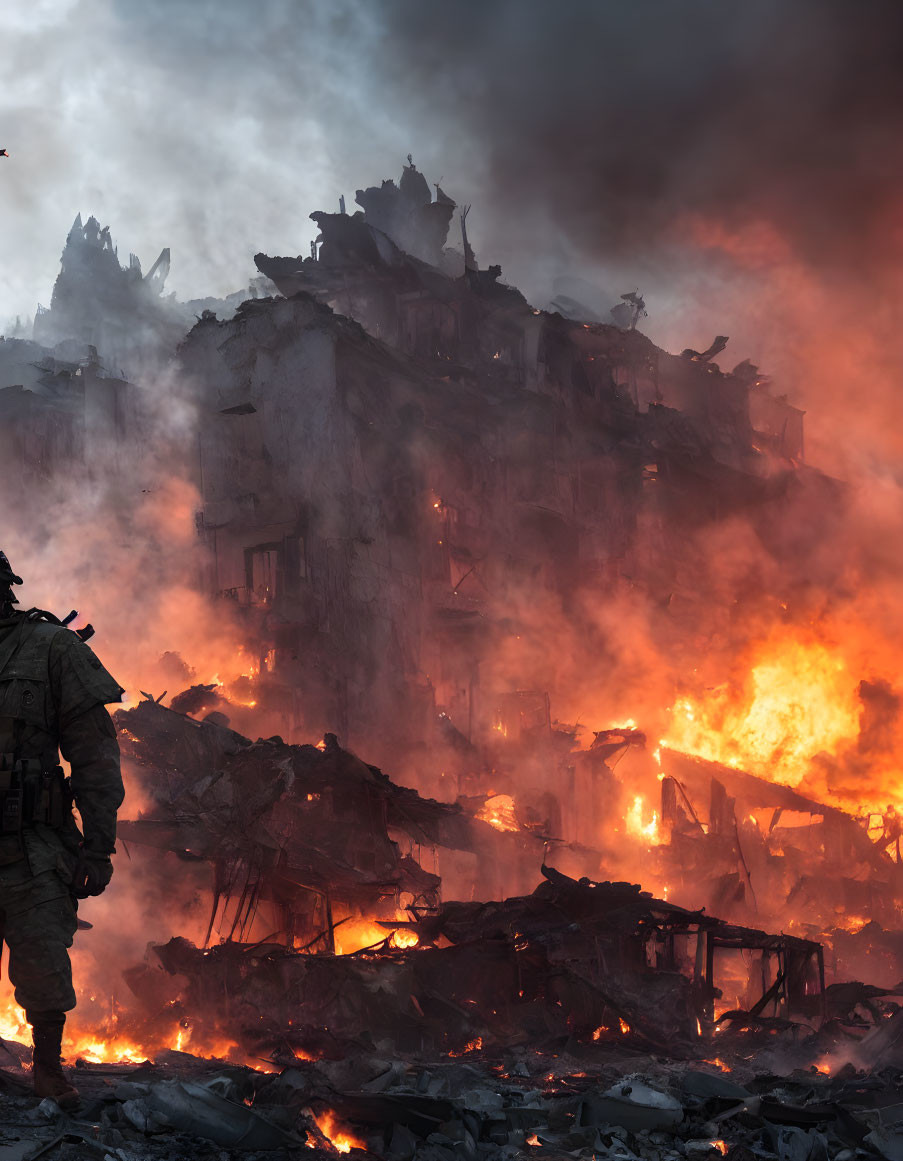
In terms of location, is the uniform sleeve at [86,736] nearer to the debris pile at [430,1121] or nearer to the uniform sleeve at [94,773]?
the uniform sleeve at [94,773]

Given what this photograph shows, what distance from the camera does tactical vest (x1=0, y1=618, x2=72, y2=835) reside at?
4.88 metres

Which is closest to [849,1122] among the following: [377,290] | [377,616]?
[377,616]

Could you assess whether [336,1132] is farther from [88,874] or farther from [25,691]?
[25,691]

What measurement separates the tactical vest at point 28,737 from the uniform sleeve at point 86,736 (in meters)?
0.05

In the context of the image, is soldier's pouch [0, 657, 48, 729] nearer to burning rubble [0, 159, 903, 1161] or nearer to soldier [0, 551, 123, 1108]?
soldier [0, 551, 123, 1108]

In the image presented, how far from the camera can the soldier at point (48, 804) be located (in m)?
4.77

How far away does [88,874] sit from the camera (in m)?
4.98

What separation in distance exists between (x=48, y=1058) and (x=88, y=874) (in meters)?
0.85

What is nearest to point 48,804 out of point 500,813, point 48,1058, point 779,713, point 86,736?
point 86,736

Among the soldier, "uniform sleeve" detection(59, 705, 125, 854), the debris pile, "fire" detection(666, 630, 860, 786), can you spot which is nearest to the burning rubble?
the debris pile

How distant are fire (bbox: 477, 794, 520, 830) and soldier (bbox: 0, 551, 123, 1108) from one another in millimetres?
19840

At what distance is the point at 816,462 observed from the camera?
5806 centimetres

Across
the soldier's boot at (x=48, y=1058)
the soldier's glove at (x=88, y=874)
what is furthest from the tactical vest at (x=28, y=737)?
the soldier's boot at (x=48, y=1058)

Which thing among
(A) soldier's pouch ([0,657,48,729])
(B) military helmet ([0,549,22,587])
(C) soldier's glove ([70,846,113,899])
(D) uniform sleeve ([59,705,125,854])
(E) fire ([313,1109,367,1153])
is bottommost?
(E) fire ([313,1109,367,1153])
